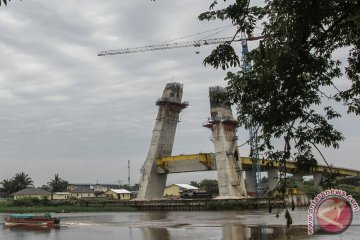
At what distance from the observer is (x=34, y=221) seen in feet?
171

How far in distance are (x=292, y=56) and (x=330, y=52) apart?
106 inches

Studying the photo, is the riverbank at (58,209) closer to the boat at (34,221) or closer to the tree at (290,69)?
the boat at (34,221)

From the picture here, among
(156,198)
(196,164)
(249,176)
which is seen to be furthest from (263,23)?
(249,176)

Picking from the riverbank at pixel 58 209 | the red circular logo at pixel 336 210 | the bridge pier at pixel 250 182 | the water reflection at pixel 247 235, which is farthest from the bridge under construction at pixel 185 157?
the red circular logo at pixel 336 210

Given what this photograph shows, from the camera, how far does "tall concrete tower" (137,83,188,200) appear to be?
90.8m

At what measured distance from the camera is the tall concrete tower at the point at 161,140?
90.8m

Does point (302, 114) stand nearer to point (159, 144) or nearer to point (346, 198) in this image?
point (346, 198)

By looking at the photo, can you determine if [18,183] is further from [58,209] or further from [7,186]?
[58,209]

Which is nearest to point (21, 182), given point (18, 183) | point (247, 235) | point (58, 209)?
point (18, 183)

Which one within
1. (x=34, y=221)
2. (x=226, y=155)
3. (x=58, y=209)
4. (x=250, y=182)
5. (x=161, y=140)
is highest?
(x=161, y=140)

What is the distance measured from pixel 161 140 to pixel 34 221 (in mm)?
41937

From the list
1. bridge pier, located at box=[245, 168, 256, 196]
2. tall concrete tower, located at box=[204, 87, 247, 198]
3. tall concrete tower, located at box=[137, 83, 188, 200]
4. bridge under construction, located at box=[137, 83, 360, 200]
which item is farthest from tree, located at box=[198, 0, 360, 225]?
bridge pier, located at box=[245, 168, 256, 196]

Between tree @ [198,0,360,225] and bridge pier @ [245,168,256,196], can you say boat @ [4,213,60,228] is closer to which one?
tree @ [198,0,360,225]

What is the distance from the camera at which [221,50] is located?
738 cm
